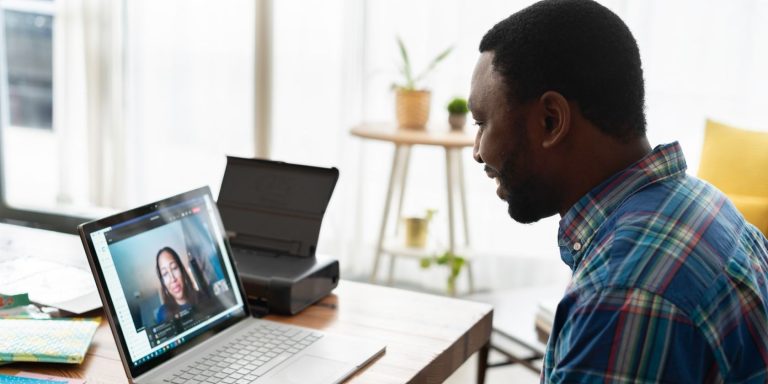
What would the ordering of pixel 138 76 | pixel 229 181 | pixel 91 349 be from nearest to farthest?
pixel 91 349 < pixel 229 181 < pixel 138 76

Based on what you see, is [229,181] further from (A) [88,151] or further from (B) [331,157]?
(A) [88,151]

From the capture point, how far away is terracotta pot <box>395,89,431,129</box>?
10.5 feet

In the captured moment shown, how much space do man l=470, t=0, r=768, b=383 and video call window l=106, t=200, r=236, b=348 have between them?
51cm

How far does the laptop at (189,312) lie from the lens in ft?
4.07

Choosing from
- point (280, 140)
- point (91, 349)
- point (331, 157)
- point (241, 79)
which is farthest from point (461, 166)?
point (91, 349)

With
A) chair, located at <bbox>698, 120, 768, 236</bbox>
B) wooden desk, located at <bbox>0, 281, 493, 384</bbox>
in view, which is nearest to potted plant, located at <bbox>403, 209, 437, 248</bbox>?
chair, located at <bbox>698, 120, 768, 236</bbox>

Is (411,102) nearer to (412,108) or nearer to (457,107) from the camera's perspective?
(412,108)

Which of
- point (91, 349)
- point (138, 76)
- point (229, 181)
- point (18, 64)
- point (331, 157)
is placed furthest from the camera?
point (18, 64)

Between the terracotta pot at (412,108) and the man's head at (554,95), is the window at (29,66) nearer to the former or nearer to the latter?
the terracotta pot at (412,108)

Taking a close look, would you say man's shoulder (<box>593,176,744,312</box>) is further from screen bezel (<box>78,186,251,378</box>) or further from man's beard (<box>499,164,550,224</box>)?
screen bezel (<box>78,186,251,378</box>)

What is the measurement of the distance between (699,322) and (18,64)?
4195 millimetres

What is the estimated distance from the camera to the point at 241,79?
12.8 ft

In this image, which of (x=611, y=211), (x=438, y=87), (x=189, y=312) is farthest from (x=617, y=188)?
(x=438, y=87)

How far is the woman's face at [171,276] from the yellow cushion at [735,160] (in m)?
1.55
